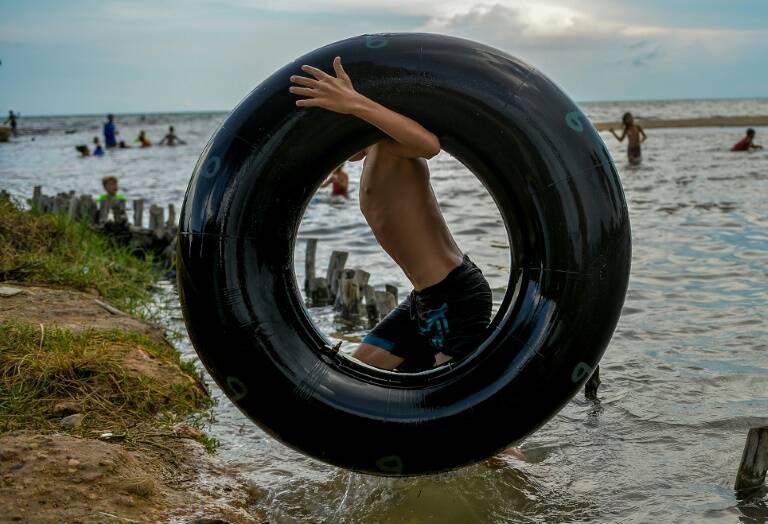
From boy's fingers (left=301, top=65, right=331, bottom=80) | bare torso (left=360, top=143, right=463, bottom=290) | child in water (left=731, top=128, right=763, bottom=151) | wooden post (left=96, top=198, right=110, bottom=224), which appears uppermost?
boy's fingers (left=301, top=65, right=331, bottom=80)

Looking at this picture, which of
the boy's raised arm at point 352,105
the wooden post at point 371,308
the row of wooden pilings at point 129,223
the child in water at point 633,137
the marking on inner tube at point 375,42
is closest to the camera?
the boy's raised arm at point 352,105

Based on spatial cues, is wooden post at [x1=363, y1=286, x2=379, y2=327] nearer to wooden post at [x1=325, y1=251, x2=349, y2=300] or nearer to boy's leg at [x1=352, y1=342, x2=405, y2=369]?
wooden post at [x1=325, y1=251, x2=349, y2=300]

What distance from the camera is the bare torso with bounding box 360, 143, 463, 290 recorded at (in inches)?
141

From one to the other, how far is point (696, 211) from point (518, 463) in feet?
31.1

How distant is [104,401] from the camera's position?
4.23 metres

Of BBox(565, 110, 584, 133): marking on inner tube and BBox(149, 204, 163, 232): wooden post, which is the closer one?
BBox(565, 110, 584, 133): marking on inner tube

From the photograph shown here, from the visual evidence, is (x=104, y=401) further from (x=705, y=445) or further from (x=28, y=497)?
(x=705, y=445)

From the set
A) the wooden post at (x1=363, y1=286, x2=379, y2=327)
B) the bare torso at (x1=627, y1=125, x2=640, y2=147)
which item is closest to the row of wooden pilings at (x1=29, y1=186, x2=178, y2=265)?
the wooden post at (x1=363, y1=286, x2=379, y2=327)

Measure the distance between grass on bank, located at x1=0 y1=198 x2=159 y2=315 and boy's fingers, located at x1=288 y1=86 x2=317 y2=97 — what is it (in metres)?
3.74

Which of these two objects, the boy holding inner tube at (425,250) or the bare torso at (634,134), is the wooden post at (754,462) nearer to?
the boy holding inner tube at (425,250)

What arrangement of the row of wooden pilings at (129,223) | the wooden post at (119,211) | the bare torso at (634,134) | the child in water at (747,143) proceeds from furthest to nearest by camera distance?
the child in water at (747,143)
the bare torso at (634,134)
the wooden post at (119,211)
the row of wooden pilings at (129,223)

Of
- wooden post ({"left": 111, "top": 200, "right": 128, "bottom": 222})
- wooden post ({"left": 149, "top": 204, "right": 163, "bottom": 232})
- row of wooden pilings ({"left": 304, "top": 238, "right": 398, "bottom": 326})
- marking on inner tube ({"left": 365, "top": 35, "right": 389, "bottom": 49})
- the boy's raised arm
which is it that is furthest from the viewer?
wooden post ({"left": 111, "top": 200, "right": 128, "bottom": 222})

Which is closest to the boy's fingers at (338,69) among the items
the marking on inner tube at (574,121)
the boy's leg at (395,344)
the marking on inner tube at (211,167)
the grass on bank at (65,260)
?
the marking on inner tube at (211,167)

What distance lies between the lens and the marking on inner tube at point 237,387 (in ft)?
10.7
